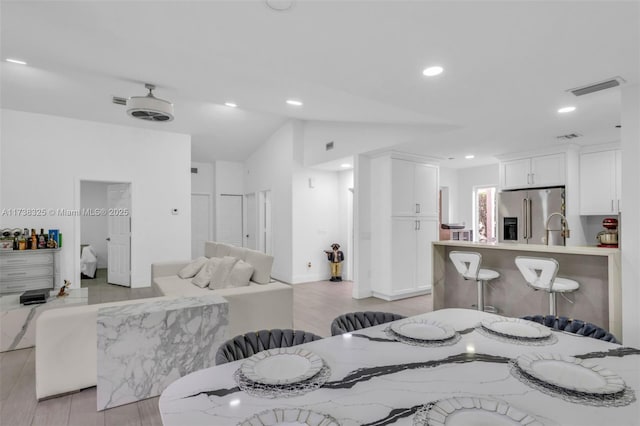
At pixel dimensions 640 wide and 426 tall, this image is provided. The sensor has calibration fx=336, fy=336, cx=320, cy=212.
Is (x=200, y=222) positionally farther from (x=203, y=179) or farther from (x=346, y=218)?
(x=346, y=218)

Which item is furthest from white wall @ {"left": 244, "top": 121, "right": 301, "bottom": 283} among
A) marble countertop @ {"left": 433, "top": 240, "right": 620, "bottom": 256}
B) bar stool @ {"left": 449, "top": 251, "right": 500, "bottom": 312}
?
bar stool @ {"left": 449, "top": 251, "right": 500, "bottom": 312}

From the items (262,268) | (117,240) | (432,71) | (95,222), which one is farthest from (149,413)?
(95,222)

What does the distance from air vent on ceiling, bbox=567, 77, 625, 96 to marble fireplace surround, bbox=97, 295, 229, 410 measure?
3246 mm

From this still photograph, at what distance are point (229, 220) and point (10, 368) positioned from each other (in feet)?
19.9

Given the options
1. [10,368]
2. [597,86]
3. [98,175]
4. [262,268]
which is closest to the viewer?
[597,86]

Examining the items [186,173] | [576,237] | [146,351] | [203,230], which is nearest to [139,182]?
[186,173]

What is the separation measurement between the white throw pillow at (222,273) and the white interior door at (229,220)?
4747 millimetres

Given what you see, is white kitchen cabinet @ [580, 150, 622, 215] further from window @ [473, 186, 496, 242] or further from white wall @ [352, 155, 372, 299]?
white wall @ [352, 155, 372, 299]

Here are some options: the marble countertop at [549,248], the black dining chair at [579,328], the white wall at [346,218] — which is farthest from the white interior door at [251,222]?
the black dining chair at [579,328]

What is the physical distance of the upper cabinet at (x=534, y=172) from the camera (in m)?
4.66

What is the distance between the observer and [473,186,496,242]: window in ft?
22.6

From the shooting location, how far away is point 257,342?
4.75 feet

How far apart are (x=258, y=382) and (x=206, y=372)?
8.5 inches

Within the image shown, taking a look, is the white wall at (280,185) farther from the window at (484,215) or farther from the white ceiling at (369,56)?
the window at (484,215)
